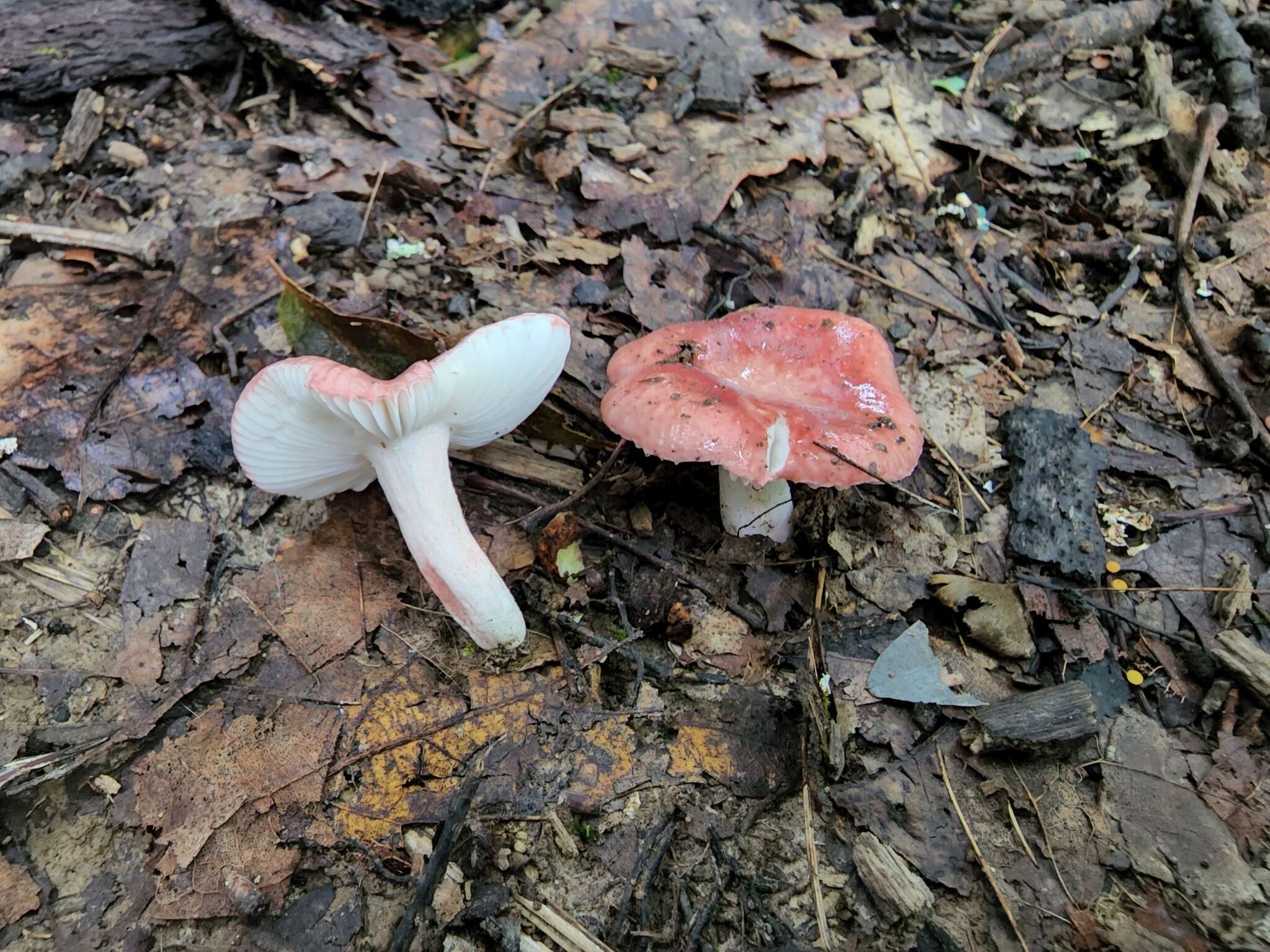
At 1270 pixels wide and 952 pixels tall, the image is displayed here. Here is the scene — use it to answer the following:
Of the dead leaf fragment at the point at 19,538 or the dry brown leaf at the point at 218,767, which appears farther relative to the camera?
the dead leaf fragment at the point at 19,538

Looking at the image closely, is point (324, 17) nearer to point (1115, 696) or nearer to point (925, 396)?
point (925, 396)

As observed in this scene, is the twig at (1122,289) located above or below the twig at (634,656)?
above

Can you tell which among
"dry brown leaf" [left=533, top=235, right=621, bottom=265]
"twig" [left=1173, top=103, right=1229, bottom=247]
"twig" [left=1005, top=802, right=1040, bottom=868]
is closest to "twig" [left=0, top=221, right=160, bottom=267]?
"dry brown leaf" [left=533, top=235, right=621, bottom=265]

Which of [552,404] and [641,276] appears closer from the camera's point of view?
[552,404]

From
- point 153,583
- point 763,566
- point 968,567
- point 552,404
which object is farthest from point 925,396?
point 153,583

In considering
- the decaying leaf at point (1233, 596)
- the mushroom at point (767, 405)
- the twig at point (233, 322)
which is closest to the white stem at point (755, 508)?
the mushroom at point (767, 405)

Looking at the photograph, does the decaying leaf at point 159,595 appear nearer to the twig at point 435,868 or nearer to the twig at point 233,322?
the twig at point 233,322
